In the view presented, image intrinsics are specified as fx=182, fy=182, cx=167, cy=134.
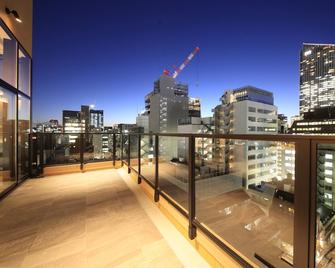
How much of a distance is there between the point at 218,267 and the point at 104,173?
372 centimetres

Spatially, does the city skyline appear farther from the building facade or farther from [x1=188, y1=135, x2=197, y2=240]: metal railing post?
[x1=188, y1=135, x2=197, y2=240]: metal railing post

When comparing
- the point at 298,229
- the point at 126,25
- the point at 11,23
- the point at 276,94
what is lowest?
the point at 298,229

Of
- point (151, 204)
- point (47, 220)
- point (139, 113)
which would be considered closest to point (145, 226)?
point (151, 204)

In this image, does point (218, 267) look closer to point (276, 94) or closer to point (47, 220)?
point (47, 220)

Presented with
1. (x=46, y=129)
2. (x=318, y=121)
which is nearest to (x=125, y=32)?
(x=46, y=129)

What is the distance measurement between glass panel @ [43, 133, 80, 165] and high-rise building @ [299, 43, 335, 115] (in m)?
78.2

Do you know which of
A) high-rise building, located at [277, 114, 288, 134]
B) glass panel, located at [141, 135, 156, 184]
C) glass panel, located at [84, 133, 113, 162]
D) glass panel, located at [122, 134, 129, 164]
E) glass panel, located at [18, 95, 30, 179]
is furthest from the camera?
high-rise building, located at [277, 114, 288, 134]

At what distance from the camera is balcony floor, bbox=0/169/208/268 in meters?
1.54

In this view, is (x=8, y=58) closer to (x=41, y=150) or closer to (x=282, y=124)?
(x=41, y=150)

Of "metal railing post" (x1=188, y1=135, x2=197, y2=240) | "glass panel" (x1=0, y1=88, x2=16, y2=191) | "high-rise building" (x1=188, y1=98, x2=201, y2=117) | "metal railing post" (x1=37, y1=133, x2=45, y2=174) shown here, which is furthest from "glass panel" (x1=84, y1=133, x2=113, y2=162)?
"high-rise building" (x1=188, y1=98, x2=201, y2=117)

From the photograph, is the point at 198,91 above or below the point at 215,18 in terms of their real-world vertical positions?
above

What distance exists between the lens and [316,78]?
67688 millimetres

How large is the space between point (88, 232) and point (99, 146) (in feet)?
12.9

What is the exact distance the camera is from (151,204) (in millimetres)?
2627
